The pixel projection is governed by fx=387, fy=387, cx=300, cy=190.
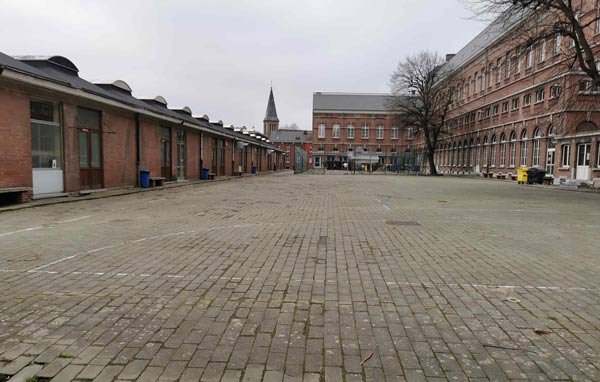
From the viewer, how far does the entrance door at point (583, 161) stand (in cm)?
2780

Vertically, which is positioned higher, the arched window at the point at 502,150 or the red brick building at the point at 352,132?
the red brick building at the point at 352,132

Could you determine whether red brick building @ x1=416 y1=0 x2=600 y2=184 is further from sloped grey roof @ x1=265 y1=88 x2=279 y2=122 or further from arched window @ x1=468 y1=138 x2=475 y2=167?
sloped grey roof @ x1=265 y1=88 x2=279 y2=122

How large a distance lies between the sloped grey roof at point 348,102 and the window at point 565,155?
55979 mm

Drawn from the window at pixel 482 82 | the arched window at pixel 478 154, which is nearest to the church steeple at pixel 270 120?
the window at pixel 482 82

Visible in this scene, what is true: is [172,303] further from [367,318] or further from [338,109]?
[338,109]

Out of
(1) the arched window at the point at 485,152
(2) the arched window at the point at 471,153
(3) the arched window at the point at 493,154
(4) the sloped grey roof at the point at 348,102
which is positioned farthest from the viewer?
(4) the sloped grey roof at the point at 348,102

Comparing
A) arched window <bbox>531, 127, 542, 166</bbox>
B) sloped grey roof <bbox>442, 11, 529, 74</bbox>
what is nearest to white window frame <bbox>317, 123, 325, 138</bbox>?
sloped grey roof <bbox>442, 11, 529, 74</bbox>

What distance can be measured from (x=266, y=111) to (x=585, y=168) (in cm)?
9739

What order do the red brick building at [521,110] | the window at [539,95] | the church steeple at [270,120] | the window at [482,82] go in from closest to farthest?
1. the red brick building at [521,110]
2. the window at [539,95]
3. the window at [482,82]
4. the church steeple at [270,120]

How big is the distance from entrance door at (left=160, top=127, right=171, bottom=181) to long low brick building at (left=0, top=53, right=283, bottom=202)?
61 mm

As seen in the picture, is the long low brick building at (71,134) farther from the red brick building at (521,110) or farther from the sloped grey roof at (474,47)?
the sloped grey roof at (474,47)

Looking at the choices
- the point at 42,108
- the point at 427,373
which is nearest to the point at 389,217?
the point at 427,373

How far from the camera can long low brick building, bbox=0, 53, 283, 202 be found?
12.5 m

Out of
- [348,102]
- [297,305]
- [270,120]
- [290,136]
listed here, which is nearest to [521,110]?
[297,305]
